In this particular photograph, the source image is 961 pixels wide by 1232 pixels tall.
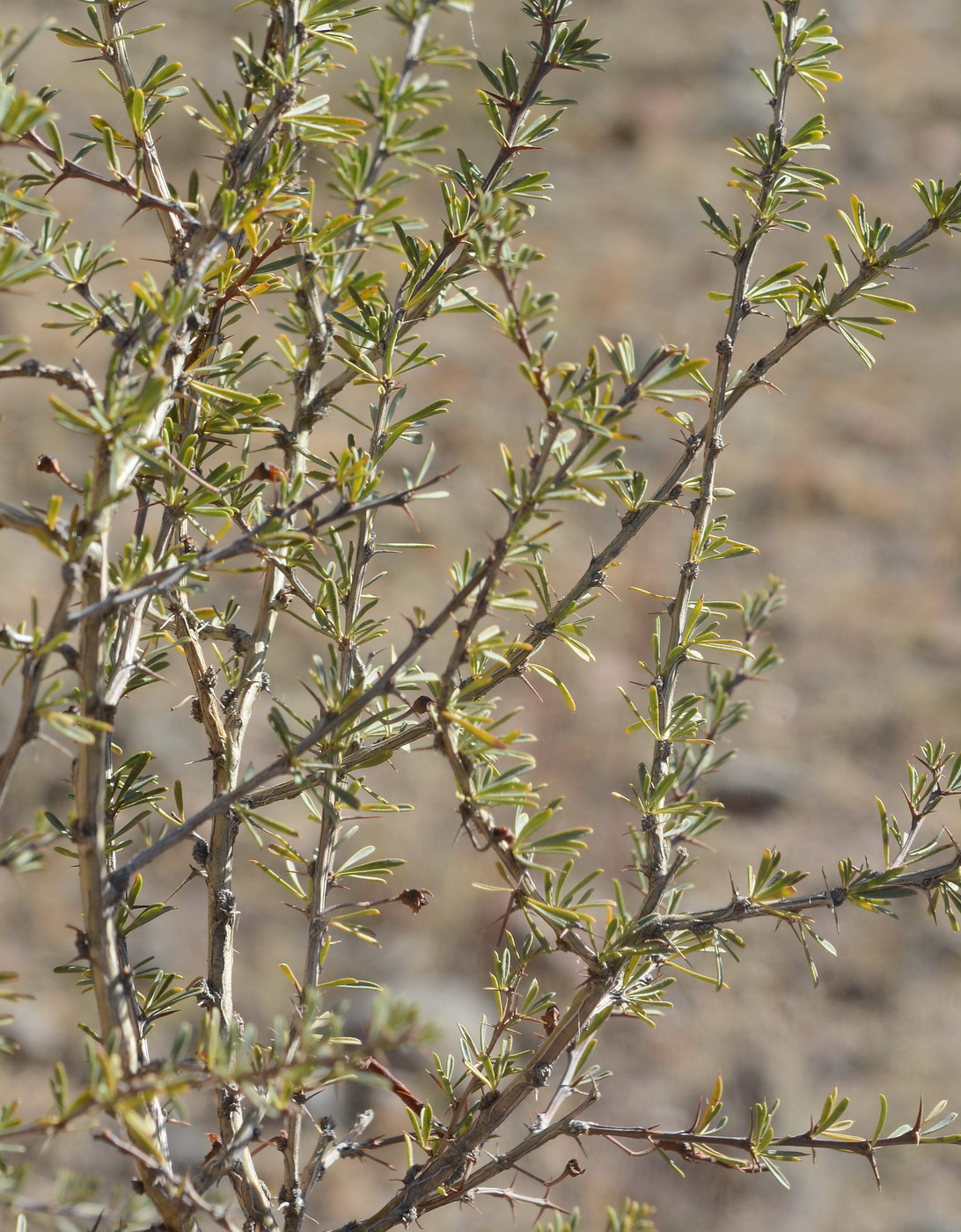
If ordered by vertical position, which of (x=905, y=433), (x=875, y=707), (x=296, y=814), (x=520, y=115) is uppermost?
(x=905, y=433)

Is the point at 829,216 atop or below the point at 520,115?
atop

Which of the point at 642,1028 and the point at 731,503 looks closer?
the point at 642,1028

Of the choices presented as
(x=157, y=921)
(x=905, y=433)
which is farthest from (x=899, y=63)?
(x=157, y=921)

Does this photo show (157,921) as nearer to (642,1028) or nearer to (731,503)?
(642,1028)

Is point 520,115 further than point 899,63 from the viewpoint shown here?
No

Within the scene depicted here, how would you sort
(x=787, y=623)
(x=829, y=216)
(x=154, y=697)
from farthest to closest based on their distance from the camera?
(x=829, y=216), (x=787, y=623), (x=154, y=697)

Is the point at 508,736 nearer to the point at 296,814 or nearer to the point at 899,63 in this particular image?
the point at 296,814

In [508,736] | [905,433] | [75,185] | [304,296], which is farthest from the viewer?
[75,185]

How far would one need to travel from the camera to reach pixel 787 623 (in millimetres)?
4758

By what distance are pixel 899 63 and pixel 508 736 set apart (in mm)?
10035

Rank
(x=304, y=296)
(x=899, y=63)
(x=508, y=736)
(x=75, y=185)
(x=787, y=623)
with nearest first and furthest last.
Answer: (x=508, y=736) < (x=304, y=296) < (x=787, y=623) < (x=75, y=185) < (x=899, y=63)

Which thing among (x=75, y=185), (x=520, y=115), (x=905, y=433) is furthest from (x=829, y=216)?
(x=520, y=115)

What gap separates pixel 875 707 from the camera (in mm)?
4359

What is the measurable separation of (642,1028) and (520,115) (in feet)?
10.8
